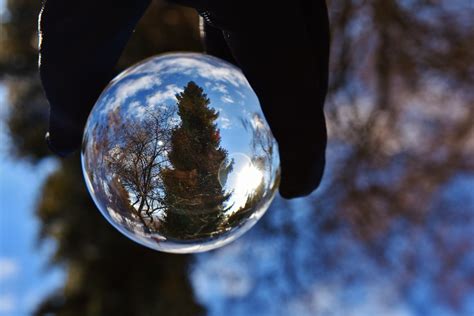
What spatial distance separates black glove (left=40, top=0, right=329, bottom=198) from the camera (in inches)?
30.1

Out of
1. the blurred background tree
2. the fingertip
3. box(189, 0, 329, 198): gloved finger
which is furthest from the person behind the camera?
the blurred background tree

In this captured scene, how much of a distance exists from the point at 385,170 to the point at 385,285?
98 cm

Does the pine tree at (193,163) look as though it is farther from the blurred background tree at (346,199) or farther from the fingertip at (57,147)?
the blurred background tree at (346,199)

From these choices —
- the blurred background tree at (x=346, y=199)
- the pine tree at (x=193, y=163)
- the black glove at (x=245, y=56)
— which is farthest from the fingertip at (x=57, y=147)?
the blurred background tree at (x=346, y=199)

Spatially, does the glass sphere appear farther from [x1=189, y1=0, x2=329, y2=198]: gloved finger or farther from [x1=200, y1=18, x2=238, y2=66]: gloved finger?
[x1=200, y1=18, x2=238, y2=66]: gloved finger

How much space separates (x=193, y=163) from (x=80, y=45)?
0.22 metres

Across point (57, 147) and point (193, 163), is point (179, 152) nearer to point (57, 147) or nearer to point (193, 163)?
point (193, 163)

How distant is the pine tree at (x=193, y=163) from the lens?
0.79 m

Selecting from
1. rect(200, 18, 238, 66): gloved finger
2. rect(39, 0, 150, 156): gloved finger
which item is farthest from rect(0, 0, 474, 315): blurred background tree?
rect(39, 0, 150, 156): gloved finger

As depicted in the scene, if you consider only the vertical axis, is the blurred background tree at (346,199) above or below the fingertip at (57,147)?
below

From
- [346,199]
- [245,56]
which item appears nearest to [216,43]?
[245,56]

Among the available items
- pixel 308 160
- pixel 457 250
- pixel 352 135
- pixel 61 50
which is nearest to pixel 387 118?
pixel 352 135

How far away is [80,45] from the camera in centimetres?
79

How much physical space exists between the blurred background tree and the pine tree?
2.67 metres
